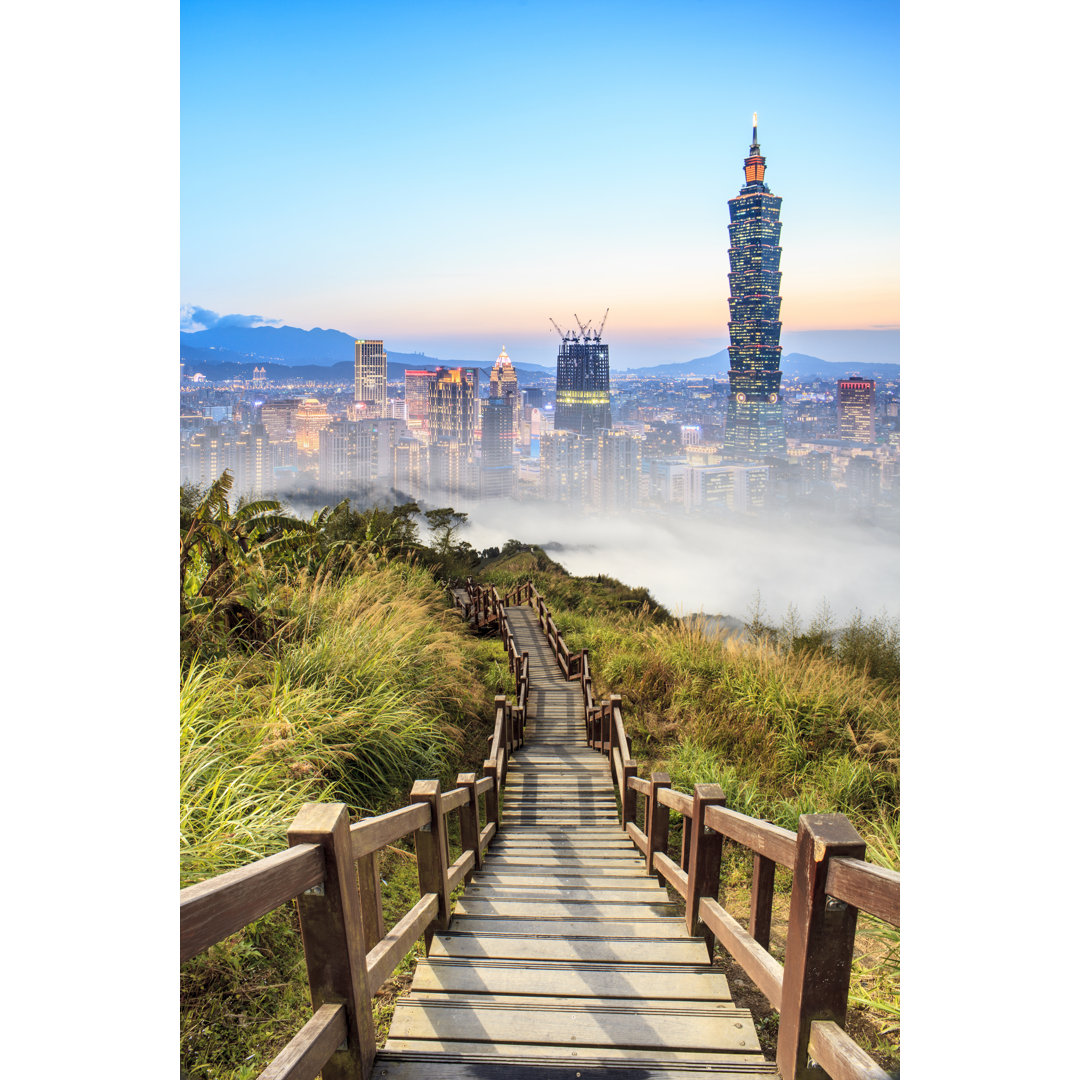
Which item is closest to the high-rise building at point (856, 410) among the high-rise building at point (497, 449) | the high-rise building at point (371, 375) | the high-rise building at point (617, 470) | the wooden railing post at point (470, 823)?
the wooden railing post at point (470, 823)

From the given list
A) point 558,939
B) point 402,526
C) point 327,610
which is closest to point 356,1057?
point 558,939

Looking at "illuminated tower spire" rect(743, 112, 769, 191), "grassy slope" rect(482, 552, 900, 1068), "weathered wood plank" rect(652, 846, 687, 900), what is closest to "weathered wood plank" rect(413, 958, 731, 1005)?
"weathered wood plank" rect(652, 846, 687, 900)

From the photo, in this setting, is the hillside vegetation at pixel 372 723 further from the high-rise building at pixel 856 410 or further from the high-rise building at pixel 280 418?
the high-rise building at pixel 280 418

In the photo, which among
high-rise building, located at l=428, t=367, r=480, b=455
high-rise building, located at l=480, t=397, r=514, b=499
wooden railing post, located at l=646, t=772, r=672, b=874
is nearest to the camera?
wooden railing post, located at l=646, t=772, r=672, b=874

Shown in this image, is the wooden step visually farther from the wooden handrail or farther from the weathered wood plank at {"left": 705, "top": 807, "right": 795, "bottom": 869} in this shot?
the weathered wood plank at {"left": 705, "top": 807, "right": 795, "bottom": 869}

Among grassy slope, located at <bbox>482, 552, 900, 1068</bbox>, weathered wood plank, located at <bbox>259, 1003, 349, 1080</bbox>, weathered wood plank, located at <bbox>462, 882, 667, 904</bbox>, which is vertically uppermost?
weathered wood plank, located at <bbox>259, 1003, 349, 1080</bbox>

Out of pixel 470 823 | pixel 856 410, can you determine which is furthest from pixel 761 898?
pixel 856 410

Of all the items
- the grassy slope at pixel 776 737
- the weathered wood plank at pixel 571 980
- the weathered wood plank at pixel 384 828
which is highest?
the weathered wood plank at pixel 384 828

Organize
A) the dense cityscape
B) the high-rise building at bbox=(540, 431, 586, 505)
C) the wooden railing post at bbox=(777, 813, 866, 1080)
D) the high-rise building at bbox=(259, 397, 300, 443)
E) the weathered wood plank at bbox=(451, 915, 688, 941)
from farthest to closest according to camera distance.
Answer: the high-rise building at bbox=(540, 431, 586, 505), the high-rise building at bbox=(259, 397, 300, 443), the dense cityscape, the weathered wood plank at bbox=(451, 915, 688, 941), the wooden railing post at bbox=(777, 813, 866, 1080)
